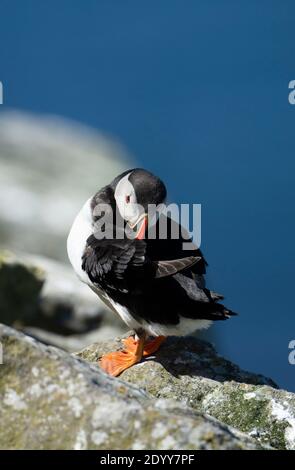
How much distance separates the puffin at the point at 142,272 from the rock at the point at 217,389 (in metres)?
0.16

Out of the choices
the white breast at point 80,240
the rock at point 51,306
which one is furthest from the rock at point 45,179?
the white breast at point 80,240

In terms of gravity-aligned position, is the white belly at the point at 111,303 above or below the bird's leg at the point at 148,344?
above

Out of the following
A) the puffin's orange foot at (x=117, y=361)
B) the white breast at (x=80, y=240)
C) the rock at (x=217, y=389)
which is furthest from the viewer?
the white breast at (x=80, y=240)

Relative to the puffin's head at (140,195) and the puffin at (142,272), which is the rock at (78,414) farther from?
the puffin's head at (140,195)

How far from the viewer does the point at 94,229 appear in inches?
293

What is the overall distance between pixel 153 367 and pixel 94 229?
52.3 inches

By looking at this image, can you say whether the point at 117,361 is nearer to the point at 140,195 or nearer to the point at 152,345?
the point at 152,345

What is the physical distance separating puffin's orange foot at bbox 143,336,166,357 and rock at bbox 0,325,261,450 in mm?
2712

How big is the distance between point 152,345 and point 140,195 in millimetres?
1205

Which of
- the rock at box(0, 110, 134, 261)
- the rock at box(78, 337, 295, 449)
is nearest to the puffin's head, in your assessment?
the rock at box(78, 337, 295, 449)

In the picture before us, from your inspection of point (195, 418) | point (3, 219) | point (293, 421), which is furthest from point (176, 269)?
point (3, 219)

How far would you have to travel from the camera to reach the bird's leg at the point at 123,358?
6.80 meters

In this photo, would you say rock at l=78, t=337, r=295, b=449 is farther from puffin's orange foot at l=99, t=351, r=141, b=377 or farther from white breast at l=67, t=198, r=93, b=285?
white breast at l=67, t=198, r=93, b=285

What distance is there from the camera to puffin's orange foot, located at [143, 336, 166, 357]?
279 inches
